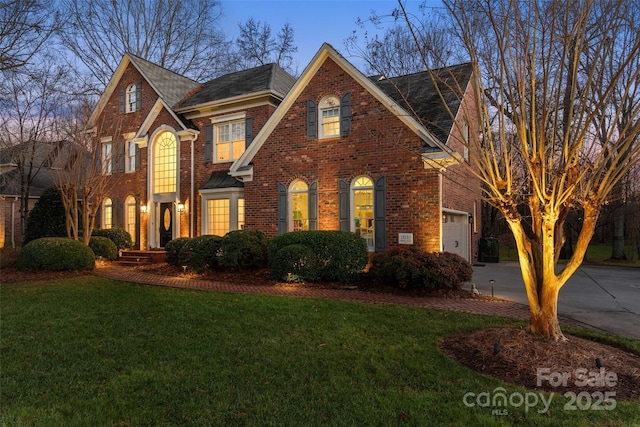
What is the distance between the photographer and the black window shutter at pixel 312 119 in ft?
39.8

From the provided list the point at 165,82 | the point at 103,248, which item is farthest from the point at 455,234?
the point at 165,82

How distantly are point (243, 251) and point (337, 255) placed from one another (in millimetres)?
3157

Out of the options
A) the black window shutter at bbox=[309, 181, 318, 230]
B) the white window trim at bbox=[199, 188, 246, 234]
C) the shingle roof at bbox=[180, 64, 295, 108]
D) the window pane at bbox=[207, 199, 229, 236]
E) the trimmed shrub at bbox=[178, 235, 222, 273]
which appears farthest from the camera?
the shingle roof at bbox=[180, 64, 295, 108]

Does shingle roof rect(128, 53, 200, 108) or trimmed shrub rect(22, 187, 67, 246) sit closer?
trimmed shrub rect(22, 187, 67, 246)

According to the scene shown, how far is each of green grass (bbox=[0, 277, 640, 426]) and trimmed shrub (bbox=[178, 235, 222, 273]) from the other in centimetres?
437

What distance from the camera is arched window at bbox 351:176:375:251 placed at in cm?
1134

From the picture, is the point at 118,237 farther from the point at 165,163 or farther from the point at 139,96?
the point at 139,96

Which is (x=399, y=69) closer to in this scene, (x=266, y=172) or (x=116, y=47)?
(x=266, y=172)

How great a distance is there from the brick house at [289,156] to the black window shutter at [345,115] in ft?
0.11

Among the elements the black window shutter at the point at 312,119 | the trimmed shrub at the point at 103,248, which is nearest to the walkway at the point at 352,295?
the trimmed shrub at the point at 103,248

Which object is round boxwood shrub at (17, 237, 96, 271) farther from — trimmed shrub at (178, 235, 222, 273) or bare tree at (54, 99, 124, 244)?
trimmed shrub at (178, 235, 222, 273)

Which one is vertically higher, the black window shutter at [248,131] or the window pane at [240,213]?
the black window shutter at [248,131]

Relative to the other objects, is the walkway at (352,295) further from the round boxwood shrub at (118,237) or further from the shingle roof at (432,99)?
the round boxwood shrub at (118,237)

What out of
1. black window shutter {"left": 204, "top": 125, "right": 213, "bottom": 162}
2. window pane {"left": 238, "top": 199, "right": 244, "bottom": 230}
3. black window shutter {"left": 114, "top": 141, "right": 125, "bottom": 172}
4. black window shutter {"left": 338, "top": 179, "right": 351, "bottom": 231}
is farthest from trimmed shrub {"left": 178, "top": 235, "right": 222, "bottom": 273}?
black window shutter {"left": 114, "top": 141, "right": 125, "bottom": 172}
